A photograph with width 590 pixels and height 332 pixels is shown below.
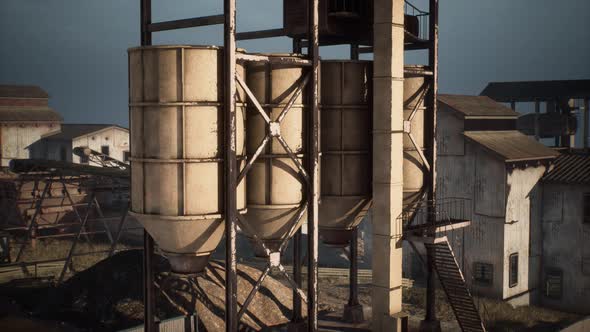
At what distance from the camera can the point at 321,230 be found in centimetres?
1992

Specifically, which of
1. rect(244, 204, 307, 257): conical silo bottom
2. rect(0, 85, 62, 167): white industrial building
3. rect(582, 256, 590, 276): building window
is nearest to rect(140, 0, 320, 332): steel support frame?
rect(244, 204, 307, 257): conical silo bottom

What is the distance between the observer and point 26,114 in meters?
62.2

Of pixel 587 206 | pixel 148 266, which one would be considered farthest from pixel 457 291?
pixel 587 206

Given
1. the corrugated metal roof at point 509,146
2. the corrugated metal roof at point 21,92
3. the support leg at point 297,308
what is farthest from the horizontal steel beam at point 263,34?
the corrugated metal roof at point 21,92

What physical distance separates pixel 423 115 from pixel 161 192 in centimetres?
1005

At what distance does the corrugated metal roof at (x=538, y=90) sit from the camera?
49.6 m

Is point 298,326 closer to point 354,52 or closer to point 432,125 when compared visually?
point 432,125

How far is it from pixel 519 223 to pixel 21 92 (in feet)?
167

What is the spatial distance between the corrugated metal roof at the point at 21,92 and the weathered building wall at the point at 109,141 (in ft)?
38.4

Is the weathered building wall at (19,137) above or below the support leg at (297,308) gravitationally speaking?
above

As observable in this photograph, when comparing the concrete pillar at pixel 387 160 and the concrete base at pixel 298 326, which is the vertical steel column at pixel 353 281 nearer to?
the concrete base at pixel 298 326

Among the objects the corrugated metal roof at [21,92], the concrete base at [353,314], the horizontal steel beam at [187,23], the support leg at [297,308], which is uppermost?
the corrugated metal roof at [21,92]

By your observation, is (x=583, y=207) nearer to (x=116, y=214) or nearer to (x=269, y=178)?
(x=269, y=178)

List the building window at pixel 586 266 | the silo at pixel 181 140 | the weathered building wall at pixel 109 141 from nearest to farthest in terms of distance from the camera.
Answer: the silo at pixel 181 140 → the building window at pixel 586 266 → the weathered building wall at pixel 109 141
